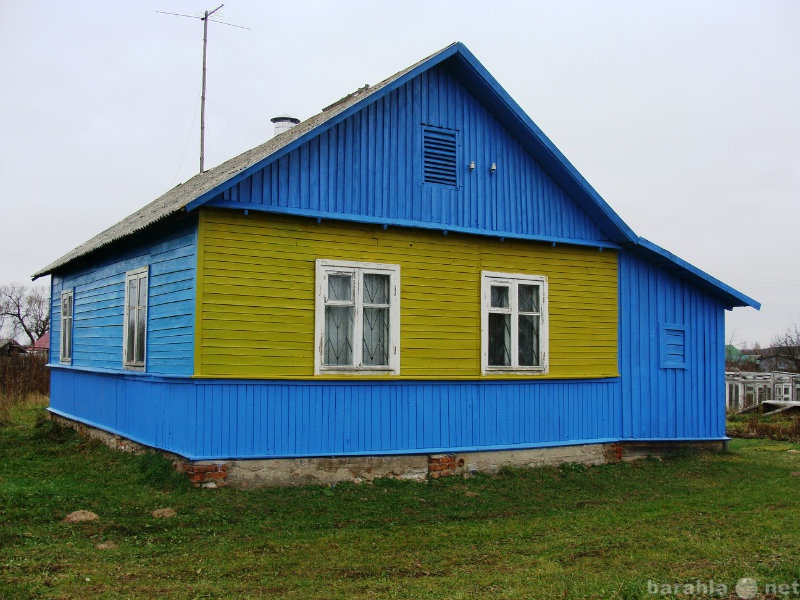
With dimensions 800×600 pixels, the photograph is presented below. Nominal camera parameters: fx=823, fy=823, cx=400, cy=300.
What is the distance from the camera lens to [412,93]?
12773 mm

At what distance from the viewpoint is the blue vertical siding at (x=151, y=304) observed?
11.1 m

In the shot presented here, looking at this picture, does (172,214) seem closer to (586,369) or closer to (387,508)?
(387,508)

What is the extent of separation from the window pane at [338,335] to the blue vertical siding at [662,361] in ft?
17.4

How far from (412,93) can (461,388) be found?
464 cm

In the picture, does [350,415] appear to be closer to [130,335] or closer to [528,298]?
[528,298]

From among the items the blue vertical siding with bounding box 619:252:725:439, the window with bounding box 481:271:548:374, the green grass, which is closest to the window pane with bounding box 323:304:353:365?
the green grass

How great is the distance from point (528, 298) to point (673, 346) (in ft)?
10.8

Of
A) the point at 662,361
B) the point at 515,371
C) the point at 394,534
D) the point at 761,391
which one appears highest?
the point at 662,361

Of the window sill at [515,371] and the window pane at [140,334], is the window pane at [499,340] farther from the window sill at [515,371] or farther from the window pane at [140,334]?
the window pane at [140,334]

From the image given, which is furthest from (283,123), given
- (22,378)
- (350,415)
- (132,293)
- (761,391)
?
(761,391)

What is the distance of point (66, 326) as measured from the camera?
17875mm

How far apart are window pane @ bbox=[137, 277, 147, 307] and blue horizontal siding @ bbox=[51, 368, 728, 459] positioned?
1.19 meters

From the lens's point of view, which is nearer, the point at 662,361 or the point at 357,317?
the point at 357,317

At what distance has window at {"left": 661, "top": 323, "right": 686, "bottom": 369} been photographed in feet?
49.0
